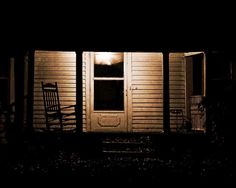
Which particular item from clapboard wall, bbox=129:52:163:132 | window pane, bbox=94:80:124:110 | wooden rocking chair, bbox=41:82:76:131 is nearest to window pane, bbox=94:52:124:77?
window pane, bbox=94:80:124:110

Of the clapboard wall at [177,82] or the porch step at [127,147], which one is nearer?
the porch step at [127,147]

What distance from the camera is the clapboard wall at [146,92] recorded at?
11094mm

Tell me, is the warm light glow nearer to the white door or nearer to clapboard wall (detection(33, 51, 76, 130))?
the white door

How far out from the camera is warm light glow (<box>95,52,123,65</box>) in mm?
11062

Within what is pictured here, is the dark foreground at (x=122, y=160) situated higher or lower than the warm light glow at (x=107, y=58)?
lower

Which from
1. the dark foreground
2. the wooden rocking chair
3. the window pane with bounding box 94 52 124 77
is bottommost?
the dark foreground

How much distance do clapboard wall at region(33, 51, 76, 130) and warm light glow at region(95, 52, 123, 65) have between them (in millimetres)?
600

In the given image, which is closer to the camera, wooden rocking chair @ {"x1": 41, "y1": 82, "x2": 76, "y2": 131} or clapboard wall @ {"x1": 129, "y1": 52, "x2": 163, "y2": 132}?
wooden rocking chair @ {"x1": 41, "y1": 82, "x2": 76, "y2": 131}

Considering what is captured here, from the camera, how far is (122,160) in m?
8.59
